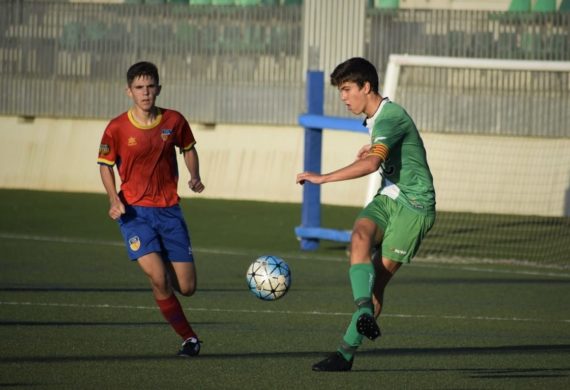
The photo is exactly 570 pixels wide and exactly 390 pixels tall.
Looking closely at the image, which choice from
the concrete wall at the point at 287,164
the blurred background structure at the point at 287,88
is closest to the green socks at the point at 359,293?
the blurred background structure at the point at 287,88

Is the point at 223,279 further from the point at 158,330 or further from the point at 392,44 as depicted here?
the point at 392,44

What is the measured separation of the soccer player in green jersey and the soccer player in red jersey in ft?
4.10

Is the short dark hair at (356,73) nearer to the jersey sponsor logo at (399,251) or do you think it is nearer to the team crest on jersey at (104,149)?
the jersey sponsor logo at (399,251)

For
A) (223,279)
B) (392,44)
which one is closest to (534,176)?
(392,44)

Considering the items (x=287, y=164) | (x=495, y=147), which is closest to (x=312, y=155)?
(x=495, y=147)

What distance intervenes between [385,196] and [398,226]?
231 millimetres

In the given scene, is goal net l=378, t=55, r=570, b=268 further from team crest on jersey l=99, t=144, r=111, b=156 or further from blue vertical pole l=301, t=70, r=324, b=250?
team crest on jersey l=99, t=144, r=111, b=156

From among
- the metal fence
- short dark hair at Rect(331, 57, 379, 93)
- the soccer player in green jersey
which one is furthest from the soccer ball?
the metal fence

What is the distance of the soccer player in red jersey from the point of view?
937cm

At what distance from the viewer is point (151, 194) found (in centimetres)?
947

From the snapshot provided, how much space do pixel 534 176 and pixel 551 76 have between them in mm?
1490

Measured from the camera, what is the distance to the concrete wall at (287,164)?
66.2 ft

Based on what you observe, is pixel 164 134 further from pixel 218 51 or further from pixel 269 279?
pixel 218 51

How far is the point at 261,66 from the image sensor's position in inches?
886
